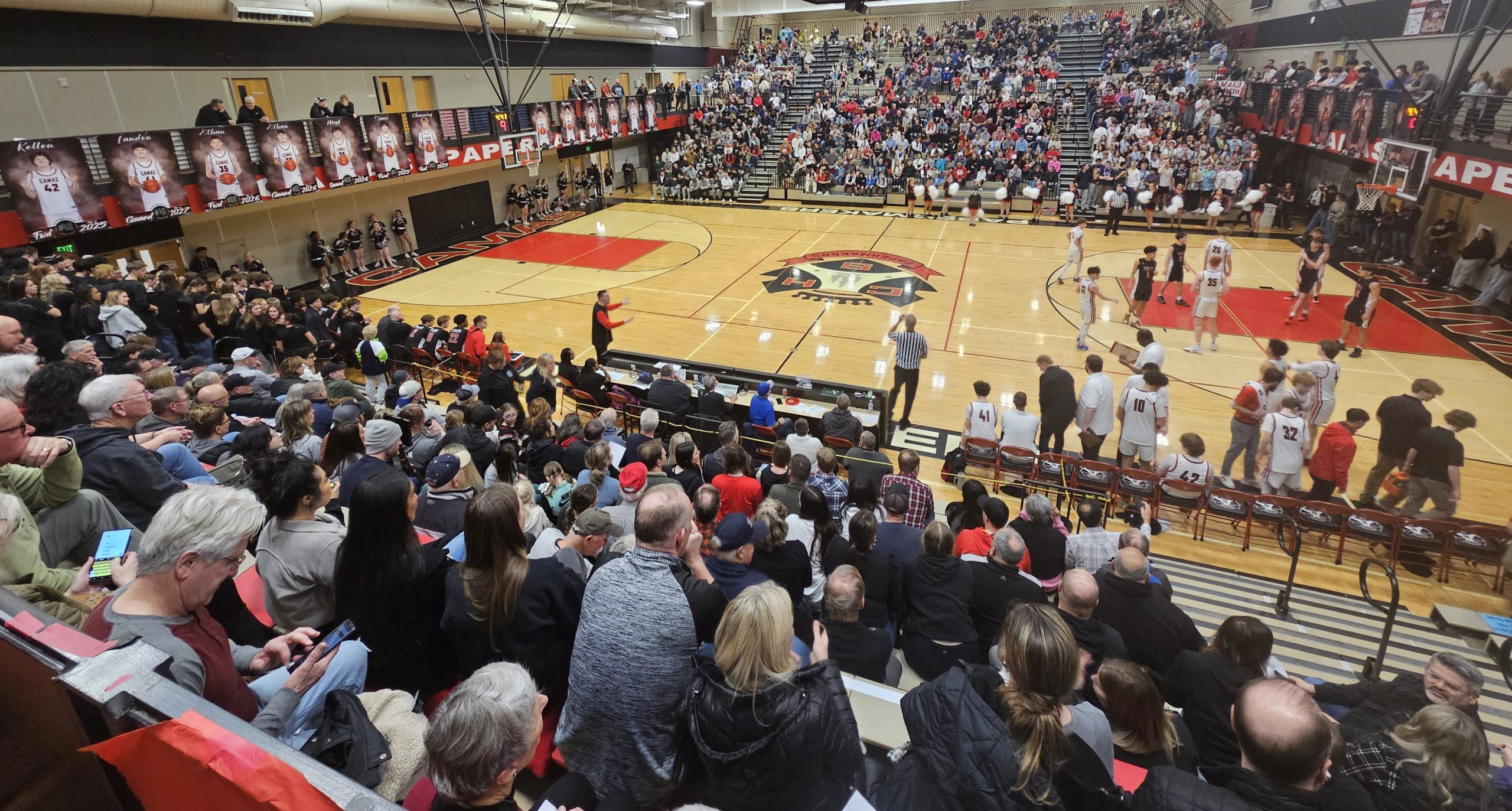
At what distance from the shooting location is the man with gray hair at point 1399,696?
3.10m

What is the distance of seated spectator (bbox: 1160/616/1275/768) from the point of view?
10.4 feet

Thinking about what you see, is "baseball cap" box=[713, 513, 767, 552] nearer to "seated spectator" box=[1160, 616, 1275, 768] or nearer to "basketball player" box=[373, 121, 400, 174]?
"seated spectator" box=[1160, 616, 1275, 768]

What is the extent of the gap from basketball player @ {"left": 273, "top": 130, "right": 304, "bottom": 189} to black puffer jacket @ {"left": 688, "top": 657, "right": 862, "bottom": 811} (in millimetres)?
17735

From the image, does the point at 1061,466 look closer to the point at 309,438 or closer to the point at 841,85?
the point at 309,438

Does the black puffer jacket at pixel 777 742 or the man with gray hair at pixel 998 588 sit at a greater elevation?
the black puffer jacket at pixel 777 742

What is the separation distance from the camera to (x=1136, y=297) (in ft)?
44.9

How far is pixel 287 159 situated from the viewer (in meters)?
15.4

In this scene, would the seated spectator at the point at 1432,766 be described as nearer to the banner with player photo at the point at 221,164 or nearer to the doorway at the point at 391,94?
the banner with player photo at the point at 221,164

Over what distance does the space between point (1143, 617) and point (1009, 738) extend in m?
2.27

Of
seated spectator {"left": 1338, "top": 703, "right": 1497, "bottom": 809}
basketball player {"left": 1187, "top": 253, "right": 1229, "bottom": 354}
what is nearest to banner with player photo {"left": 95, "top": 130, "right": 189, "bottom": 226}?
seated spectator {"left": 1338, "top": 703, "right": 1497, "bottom": 809}

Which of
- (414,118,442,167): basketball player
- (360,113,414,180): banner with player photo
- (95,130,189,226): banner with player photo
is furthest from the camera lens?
(414,118,442,167): basketball player

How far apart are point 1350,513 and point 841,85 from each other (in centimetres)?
2992

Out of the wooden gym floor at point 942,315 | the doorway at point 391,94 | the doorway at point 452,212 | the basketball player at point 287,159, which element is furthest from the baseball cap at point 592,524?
the doorway at point 452,212

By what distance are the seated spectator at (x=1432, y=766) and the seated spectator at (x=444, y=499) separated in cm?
432
